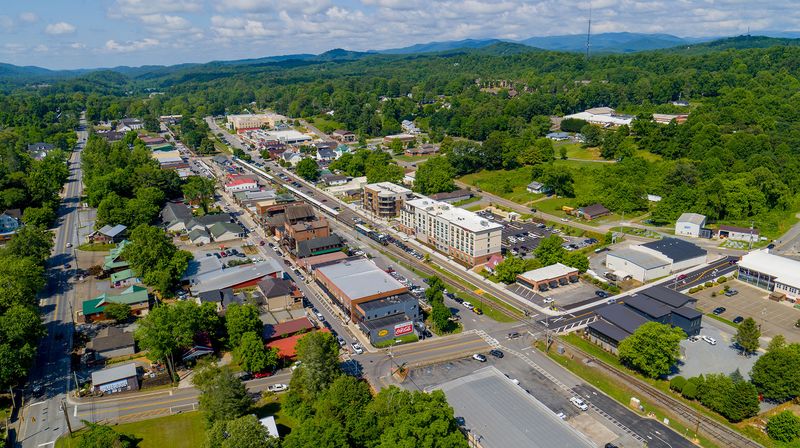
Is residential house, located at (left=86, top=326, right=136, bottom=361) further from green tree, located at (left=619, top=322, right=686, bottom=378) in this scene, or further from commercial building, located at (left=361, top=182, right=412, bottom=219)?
commercial building, located at (left=361, top=182, right=412, bottom=219)

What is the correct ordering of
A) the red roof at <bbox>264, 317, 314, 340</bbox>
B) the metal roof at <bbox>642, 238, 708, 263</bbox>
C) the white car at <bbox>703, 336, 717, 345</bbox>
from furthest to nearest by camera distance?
1. the metal roof at <bbox>642, 238, 708, 263</bbox>
2. the red roof at <bbox>264, 317, 314, 340</bbox>
3. the white car at <bbox>703, 336, 717, 345</bbox>

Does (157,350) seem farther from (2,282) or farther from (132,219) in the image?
(132,219)

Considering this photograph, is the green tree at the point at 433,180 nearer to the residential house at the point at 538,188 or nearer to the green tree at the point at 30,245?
the residential house at the point at 538,188

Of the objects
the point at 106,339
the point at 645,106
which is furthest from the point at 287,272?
the point at 645,106

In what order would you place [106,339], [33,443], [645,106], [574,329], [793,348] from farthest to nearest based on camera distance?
[645,106]
[574,329]
[106,339]
[793,348]
[33,443]

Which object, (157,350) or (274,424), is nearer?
(274,424)

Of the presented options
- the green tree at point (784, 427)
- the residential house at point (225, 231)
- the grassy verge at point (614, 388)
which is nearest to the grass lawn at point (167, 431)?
the grassy verge at point (614, 388)

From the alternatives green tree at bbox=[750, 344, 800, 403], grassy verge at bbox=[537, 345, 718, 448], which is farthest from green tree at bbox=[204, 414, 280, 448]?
green tree at bbox=[750, 344, 800, 403]
